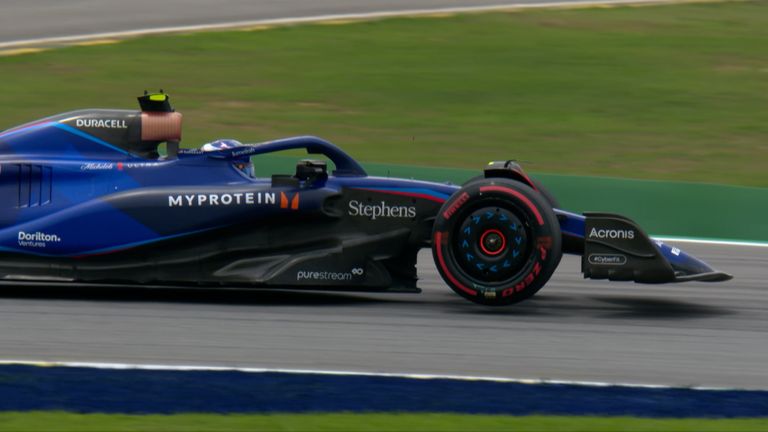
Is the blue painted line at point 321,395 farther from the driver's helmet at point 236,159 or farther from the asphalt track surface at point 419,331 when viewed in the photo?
the driver's helmet at point 236,159

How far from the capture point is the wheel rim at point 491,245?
8703mm

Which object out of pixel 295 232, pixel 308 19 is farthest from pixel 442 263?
pixel 308 19

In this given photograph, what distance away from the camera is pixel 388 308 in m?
9.16

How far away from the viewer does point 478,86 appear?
2261 centimetres

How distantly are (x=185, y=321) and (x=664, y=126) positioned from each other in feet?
43.3

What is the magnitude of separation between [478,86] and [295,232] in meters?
14.0

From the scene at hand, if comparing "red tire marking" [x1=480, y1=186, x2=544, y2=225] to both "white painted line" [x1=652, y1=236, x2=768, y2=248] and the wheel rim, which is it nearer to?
the wheel rim

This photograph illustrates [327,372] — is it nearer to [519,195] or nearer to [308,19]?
[519,195]

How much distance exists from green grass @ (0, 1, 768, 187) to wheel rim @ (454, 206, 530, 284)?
877 cm

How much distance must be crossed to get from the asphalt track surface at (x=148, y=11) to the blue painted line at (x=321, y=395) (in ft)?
63.6

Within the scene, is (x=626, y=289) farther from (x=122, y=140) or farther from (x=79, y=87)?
(x=79, y=87)

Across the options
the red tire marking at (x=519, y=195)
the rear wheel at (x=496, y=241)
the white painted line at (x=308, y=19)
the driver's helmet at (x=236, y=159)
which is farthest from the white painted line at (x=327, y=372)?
the white painted line at (x=308, y=19)

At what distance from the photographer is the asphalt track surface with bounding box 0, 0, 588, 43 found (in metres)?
25.9

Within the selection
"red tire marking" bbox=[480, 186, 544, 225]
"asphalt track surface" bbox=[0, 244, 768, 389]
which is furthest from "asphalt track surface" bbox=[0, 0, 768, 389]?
"red tire marking" bbox=[480, 186, 544, 225]
